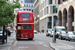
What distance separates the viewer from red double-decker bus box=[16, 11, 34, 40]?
3347 centimetres

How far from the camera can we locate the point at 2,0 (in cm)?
2522

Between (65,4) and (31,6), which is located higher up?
(31,6)

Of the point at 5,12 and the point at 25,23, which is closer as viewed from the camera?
the point at 5,12

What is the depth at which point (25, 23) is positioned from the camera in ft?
110

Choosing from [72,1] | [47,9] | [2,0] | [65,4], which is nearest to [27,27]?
[2,0]

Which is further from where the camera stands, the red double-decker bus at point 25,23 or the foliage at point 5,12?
the red double-decker bus at point 25,23

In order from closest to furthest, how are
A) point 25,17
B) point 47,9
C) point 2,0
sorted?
point 2,0
point 25,17
point 47,9

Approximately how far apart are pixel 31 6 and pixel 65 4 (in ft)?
A: 413

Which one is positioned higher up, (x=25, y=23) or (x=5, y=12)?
(x=5, y=12)

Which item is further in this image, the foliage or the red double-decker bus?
the red double-decker bus

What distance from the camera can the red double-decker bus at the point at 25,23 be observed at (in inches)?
1318

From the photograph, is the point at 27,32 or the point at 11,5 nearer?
the point at 11,5

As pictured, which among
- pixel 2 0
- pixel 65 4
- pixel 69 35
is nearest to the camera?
pixel 2 0

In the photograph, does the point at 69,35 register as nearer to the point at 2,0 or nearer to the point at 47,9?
the point at 2,0
